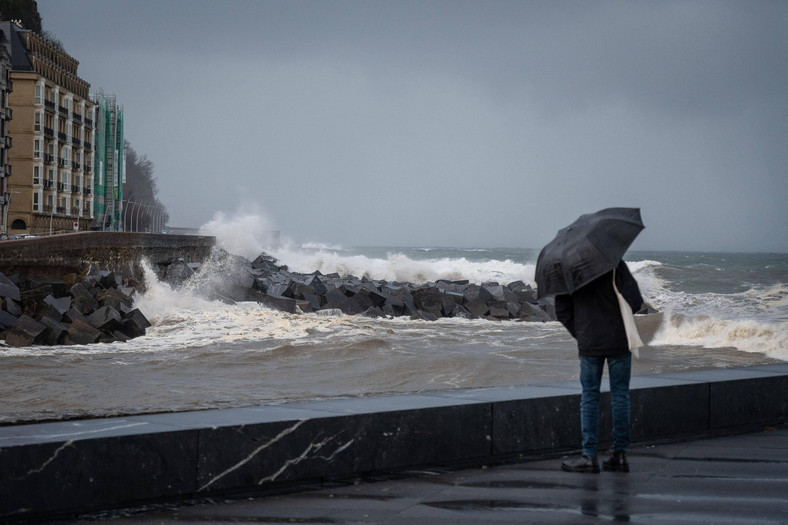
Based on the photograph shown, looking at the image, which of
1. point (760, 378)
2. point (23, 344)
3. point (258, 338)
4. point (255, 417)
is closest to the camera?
point (255, 417)

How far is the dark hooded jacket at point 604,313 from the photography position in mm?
4867

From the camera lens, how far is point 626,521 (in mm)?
3861

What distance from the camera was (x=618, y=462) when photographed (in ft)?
16.2

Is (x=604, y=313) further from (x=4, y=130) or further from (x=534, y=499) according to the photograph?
(x=4, y=130)

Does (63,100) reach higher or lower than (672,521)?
higher

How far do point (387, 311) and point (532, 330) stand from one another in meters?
4.07

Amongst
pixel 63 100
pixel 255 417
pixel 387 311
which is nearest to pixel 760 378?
pixel 255 417

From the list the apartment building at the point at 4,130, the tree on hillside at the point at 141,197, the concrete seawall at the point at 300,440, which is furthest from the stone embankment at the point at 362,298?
the tree on hillside at the point at 141,197

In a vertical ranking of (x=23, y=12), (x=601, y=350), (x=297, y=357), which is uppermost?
(x=23, y=12)

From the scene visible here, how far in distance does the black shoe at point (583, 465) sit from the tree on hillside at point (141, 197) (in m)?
80.2

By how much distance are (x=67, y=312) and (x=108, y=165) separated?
186 feet

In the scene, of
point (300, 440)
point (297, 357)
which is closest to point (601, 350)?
point (300, 440)

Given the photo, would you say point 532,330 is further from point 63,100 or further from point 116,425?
point 63,100

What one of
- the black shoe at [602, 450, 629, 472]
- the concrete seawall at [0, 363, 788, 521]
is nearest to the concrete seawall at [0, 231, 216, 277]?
the concrete seawall at [0, 363, 788, 521]
